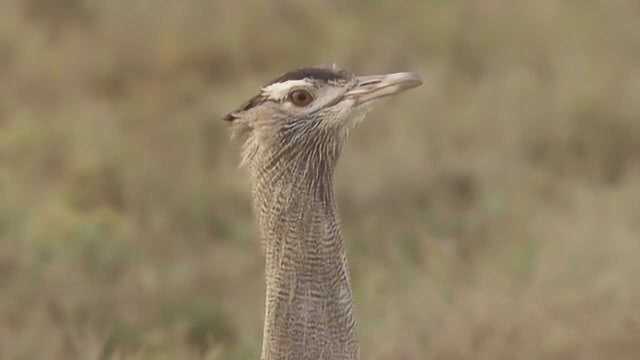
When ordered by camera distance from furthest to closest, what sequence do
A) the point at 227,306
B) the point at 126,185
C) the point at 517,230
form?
the point at 126,185 → the point at 517,230 → the point at 227,306

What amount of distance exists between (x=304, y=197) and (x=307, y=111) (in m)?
0.20

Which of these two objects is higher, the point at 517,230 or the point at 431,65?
the point at 431,65

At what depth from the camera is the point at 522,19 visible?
347 inches

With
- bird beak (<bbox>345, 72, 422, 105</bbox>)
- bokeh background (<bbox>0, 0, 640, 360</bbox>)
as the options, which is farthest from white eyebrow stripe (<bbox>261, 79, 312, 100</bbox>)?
bokeh background (<bbox>0, 0, 640, 360</bbox>)

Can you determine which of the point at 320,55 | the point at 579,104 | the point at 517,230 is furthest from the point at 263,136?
the point at 320,55

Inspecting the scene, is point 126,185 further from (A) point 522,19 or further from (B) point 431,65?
(A) point 522,19

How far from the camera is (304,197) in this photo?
3.52 meters

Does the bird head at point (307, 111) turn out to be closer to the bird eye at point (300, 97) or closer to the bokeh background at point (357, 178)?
the bird eye at point (300, 97)

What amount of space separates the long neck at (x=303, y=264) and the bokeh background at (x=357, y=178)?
5.88 feet

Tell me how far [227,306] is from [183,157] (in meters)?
1.63

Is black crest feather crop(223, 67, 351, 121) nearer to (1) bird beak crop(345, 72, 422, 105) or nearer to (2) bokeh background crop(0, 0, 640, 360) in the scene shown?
(1) bird beak crop(345, 72, 422, 105)

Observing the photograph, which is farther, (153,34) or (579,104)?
(153,34)

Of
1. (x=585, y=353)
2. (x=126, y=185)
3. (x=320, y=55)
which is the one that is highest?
(x=320, y=55)

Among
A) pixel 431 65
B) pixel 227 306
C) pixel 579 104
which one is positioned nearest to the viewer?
pixel 227 306
